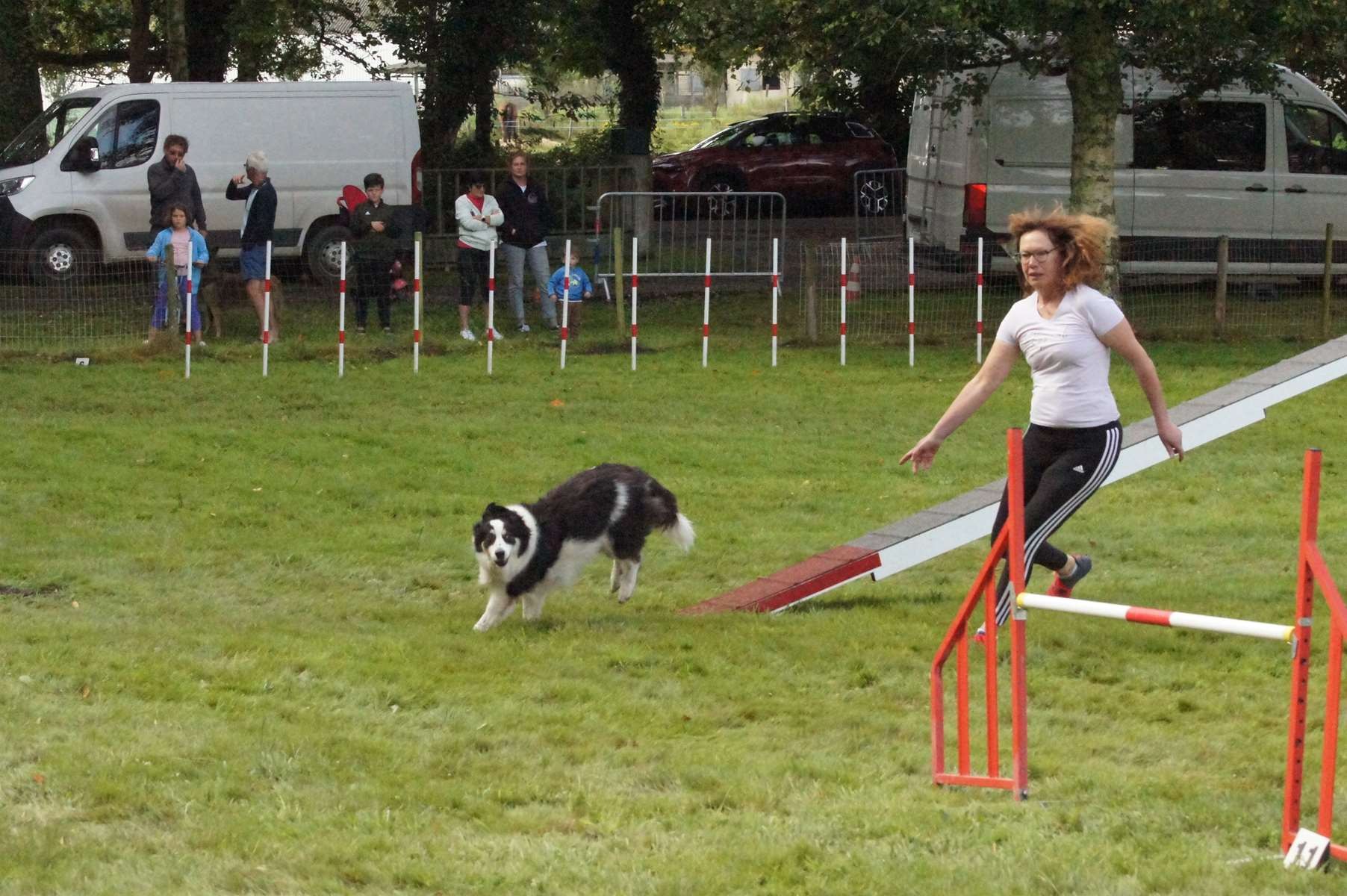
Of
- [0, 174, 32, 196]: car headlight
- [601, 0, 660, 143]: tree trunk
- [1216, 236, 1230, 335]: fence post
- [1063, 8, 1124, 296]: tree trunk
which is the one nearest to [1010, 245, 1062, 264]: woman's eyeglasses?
[1063, 8, 1124, 296]: tree trunk

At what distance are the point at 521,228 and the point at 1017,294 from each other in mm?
5480

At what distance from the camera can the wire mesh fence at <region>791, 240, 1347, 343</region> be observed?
57.9 feet

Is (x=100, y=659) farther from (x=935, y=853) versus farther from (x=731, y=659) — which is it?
(x=935, y=853)

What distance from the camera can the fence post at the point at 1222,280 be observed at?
57.5 ft

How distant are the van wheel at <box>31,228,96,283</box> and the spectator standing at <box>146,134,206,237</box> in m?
0.88

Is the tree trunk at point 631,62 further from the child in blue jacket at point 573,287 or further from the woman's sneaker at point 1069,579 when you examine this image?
the woman's sneaker at point 1069,579

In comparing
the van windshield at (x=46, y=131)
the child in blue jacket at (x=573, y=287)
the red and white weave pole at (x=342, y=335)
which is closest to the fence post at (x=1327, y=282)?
the child in blue jacket at (x=573, y=287)

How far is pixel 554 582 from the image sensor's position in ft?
26.0

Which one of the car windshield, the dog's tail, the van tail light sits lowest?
the dog's tail

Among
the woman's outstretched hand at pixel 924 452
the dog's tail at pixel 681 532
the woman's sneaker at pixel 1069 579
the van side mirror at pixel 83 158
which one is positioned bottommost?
the dog's tail at pixel 681 532

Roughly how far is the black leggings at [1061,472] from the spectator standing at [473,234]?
436 inches

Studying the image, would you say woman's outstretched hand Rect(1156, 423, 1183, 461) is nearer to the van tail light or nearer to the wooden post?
A: the wooden post

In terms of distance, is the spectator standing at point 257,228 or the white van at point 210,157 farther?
the white van at point 210,157

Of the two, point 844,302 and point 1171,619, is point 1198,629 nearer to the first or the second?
point 1171,619
